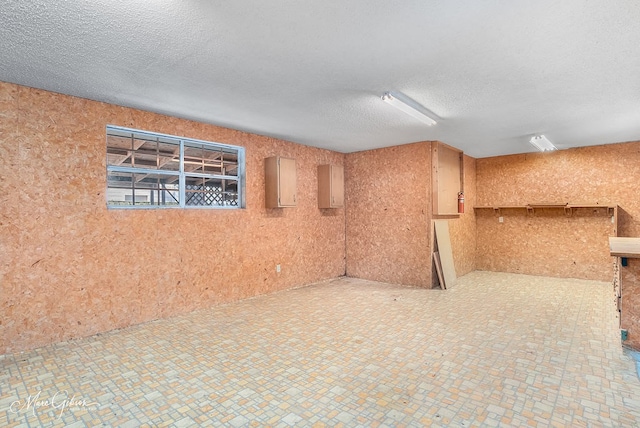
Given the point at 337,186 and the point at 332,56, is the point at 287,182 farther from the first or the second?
the point at 332,56

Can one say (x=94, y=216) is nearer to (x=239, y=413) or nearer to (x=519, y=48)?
(x=239, y=413)

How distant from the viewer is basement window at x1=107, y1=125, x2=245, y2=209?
385 cm

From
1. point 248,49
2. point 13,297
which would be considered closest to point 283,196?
point 248,49

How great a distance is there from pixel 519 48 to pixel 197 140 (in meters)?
3.73

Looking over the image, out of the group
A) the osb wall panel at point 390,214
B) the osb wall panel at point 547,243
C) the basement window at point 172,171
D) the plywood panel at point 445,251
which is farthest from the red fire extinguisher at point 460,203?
the basement window at point 172,171

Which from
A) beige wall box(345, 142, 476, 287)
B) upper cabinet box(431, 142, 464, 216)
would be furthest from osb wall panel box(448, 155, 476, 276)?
upper cabinet box(431, 142, 464, 216)

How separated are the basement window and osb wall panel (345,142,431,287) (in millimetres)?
2526

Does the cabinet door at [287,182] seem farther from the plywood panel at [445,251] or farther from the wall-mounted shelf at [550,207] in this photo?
the wall-mounted shelf at [550,207]

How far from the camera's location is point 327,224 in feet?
20.7

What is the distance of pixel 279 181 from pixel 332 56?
8.80 feet

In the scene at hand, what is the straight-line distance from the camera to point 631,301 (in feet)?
9.83

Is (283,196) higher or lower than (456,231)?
higher

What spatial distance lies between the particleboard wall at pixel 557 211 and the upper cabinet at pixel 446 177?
4.10ft

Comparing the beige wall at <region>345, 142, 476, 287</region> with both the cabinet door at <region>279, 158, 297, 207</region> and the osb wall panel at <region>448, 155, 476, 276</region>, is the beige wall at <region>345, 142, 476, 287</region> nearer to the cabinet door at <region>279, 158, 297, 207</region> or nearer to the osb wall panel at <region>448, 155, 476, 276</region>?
the osb wall panel at <region>448, 155, 476, 276</region>
